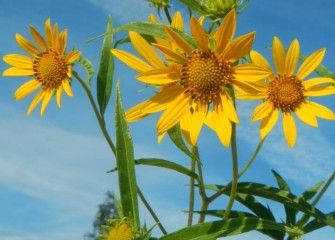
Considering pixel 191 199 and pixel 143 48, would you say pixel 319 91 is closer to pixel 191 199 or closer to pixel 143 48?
pixel 191 199

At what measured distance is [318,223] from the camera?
206 centimetres

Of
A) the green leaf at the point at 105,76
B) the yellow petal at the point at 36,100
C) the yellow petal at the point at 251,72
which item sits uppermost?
the yellow petal at the point at 36,100

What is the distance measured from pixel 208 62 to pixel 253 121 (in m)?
0.25

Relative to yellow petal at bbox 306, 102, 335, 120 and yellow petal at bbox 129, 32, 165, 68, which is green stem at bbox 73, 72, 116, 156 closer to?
yellow petal at bbox 129, 32, 165, 68

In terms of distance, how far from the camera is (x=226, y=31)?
4.71 ft

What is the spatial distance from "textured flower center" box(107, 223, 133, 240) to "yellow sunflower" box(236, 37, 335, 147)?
19.5 inches

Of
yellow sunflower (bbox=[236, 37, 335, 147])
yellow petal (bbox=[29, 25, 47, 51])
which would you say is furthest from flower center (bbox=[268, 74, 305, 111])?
yellow petal (bbox=[29, 25, 47, 51])

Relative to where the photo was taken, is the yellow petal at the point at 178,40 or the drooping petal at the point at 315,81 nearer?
the yellow petal at the point at 178,40

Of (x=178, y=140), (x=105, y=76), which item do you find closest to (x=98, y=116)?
(x=105, y=76)

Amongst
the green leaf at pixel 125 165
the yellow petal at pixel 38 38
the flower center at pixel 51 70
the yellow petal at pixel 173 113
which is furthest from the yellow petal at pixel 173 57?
the yellow petal at pixel 38 38

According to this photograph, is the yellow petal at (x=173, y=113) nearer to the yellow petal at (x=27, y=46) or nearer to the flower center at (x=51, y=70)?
the flower center at (x=51, y=70)

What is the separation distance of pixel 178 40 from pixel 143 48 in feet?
0.44

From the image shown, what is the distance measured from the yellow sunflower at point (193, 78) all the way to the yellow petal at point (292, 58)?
42 centimetres

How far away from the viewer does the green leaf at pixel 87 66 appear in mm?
2008
